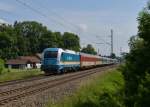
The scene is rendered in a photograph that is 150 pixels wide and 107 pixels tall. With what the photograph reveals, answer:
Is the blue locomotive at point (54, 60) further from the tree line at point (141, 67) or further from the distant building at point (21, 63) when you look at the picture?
the distant building at point (21, 63)

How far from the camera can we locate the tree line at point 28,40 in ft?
468

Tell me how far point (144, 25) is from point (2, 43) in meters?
132

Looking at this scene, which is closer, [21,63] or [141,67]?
[141,67]

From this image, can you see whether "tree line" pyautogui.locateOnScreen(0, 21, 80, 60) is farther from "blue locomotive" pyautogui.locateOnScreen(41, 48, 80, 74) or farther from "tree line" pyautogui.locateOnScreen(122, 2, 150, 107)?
"tree line" pyautogui.locateOnScreen(122, 2, 150, 107)

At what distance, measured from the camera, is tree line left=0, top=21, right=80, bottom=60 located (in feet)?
468

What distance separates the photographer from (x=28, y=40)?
16188 centimetres

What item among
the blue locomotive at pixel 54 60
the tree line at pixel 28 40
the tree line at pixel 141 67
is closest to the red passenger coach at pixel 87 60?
the blue locomotive at pixel 54 60

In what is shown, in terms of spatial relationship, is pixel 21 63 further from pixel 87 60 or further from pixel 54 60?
pixel 54 60

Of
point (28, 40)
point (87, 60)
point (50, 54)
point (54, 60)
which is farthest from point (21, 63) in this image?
point (54, 60)

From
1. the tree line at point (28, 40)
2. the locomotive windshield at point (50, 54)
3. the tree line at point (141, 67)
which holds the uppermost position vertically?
the tree line at point (28, 40)

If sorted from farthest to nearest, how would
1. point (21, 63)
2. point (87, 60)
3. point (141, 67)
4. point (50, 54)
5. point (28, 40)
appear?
point (28, 40) < point (21, 63) < point (87, 60) < point (50, 54) < point (141, 67)

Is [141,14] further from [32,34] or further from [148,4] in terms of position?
[32,34]

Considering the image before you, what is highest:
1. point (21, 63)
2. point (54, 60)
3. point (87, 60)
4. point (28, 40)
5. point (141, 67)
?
point (28, 40)

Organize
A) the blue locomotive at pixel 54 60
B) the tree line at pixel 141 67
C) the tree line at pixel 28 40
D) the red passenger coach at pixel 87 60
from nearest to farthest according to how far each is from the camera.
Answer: the tree line at pixel 141 67, the blue locomotive at pixel 54 60, the red passenger coach at pixel 87 60, the tree line at pixel 28 40
